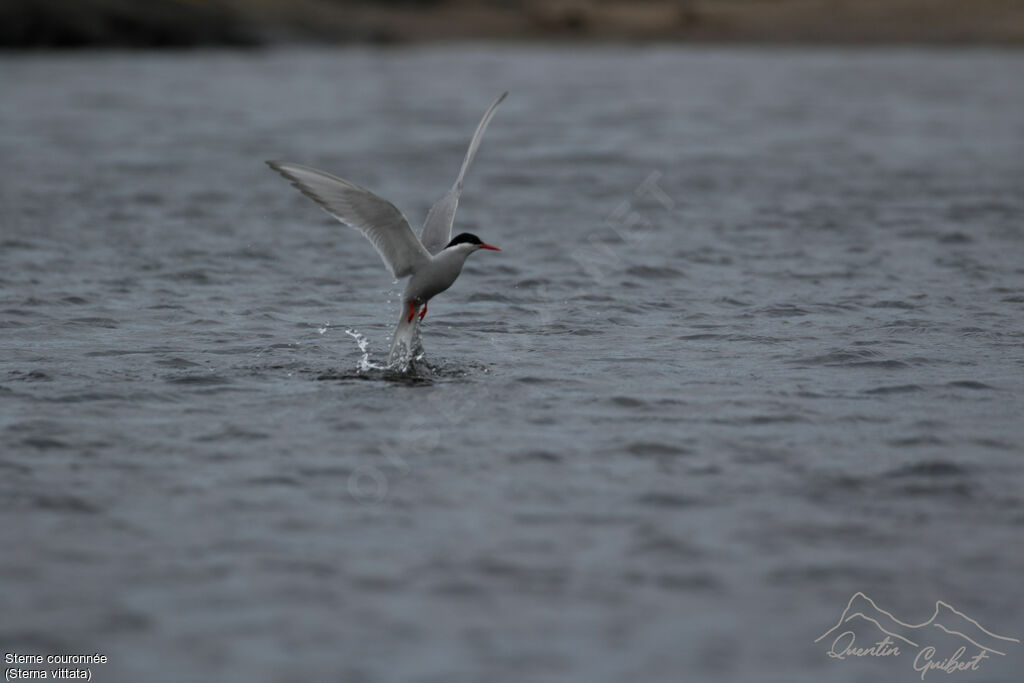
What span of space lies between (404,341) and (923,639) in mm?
5724

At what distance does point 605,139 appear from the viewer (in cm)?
3338

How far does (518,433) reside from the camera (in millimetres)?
9578

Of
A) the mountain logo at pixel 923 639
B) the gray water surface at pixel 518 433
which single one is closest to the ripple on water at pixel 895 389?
the gray water surface at pixel 518 433

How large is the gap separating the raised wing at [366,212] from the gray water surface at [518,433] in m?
1.00

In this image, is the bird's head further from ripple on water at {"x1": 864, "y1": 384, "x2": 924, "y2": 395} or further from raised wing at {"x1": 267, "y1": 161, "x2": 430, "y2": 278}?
ripple on water at {"x1": 864, "y1": 384, "x2": 924, "y2": 395}

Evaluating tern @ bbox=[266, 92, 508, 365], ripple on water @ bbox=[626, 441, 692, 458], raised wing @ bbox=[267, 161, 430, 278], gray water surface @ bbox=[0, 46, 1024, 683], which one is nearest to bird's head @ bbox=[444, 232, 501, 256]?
tern @ bbox=[266, 92, 508, 365]

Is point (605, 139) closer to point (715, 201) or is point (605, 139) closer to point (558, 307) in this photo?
point (715, 201)

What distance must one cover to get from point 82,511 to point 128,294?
7.06 metres

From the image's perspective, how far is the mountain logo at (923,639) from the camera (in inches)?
254

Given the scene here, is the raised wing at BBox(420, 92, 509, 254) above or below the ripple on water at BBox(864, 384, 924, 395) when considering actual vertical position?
above

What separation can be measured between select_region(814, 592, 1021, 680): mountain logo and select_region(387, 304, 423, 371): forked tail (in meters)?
5.36

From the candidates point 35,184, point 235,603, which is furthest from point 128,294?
point 35,184

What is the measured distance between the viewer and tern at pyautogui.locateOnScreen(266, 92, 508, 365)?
34.4ft

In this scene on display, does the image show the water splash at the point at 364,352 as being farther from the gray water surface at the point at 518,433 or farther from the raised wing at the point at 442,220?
the raised wing at the point at 442,220
